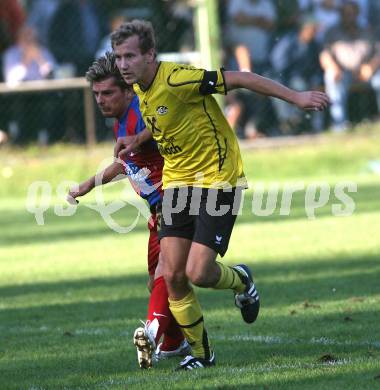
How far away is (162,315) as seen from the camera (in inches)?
246

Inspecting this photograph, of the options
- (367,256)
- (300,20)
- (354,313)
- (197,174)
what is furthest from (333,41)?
(197,174)

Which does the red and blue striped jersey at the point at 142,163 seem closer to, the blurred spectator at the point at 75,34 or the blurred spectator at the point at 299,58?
the blurred spectator at the point at 75,34

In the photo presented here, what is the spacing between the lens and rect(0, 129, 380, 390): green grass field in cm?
561

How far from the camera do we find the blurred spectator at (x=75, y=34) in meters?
18.3

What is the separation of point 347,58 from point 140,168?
12744 mm

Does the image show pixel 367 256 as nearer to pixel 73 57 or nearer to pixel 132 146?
pixel 132 146

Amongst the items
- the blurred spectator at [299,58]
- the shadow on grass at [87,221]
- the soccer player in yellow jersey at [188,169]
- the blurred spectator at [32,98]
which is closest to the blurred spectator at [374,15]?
the blurred spectator at [299,58]

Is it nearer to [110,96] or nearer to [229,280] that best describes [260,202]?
[110,96]

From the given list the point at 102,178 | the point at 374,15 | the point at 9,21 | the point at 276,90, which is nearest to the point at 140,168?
the point at 102,178

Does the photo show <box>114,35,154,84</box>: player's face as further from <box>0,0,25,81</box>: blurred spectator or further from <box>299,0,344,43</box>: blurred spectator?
<box>299,0,344,43</box>: blurred spectator

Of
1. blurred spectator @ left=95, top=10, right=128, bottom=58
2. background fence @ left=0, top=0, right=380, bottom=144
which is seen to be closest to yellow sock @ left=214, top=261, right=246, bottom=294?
blurred spectator @ left=95, top=10, right=128, bottom=58

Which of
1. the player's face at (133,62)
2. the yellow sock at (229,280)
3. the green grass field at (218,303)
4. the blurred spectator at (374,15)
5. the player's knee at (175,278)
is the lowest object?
the green grass field at (218,303)

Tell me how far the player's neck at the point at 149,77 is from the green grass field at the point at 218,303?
55.2 inches

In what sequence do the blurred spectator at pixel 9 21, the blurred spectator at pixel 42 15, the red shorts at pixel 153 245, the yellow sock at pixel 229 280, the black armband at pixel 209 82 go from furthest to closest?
1. the blurred spectator at pixel 42 15
2. the blurred spectator at pixel 9 21
3. the red shorts at pixel 153 245
4. the yellow sock at pixel 229 280
5. the black armband at pixel 209 82
